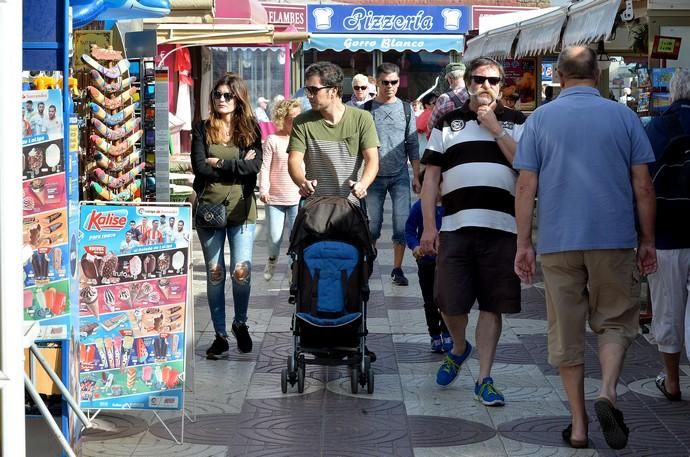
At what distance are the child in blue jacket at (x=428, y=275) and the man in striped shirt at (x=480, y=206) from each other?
35.0 inches

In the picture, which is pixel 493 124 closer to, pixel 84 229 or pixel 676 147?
pixel 676 147

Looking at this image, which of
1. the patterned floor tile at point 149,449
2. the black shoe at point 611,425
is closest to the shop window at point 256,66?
the patterned floor tile at point 149,449

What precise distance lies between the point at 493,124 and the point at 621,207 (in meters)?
1.10

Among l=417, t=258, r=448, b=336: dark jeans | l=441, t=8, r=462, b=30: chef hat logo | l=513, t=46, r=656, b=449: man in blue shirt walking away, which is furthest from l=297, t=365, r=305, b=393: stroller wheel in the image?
l=441, t=8, r=462, b=30: chef hat logo

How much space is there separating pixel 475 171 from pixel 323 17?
88.9 ft

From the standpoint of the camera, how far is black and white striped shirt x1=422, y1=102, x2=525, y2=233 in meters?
6.62

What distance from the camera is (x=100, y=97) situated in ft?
26.0

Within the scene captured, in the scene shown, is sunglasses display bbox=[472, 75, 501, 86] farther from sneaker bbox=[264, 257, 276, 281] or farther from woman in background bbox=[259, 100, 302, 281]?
sneaker bbox=[264, 257, 276, 281]

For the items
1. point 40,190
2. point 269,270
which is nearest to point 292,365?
point 40,190

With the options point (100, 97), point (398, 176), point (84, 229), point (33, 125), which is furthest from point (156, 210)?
point (398, 176)

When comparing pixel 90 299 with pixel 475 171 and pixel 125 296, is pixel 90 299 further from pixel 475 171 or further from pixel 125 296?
→ pixel 475 171

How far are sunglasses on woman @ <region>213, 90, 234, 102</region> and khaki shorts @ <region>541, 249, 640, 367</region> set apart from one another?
2.84 m

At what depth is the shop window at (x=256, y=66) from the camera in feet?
70.0

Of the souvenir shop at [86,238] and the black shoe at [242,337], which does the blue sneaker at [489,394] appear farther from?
the black shoe at [242,337]
